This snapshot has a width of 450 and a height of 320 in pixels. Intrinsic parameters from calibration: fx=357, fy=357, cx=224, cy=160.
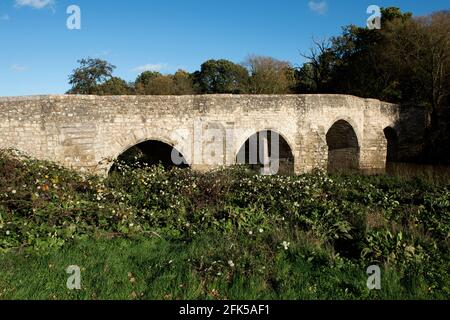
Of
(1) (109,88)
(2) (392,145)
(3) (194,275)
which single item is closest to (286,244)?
(3) (194,275)

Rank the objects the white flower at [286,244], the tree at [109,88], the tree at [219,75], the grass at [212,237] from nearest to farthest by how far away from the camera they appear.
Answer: the grass at [212,237] < the white flower at [286,244] < the tree at [109,88] < the tree at [219,75]

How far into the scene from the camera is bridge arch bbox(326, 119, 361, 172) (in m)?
19.4

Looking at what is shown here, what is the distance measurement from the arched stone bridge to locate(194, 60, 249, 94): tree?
2325 cm

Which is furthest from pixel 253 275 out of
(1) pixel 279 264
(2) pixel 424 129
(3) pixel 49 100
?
(2) pixel 424 129

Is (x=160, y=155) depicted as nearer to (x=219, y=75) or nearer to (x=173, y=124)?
(x=173, y=124)

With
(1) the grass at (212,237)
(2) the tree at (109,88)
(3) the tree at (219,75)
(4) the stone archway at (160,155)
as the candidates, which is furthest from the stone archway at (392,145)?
(2) the tree at (109,88)

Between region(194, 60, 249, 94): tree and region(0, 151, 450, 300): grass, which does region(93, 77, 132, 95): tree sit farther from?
region(0, 151, 450, 300): grass

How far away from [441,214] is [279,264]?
14.0ft

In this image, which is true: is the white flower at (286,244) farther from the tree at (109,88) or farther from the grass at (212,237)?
the tree at (109,88)

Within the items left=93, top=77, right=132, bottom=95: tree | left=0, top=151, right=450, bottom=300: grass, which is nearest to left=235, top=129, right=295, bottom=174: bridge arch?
left=0, top=151, right=450, bottom=300: grass

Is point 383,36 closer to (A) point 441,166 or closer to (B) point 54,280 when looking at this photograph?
(A) point 441,166

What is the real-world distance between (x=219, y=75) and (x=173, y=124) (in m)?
30.5

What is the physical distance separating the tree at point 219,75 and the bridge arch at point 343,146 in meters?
20.8

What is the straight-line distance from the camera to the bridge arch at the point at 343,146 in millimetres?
19422
